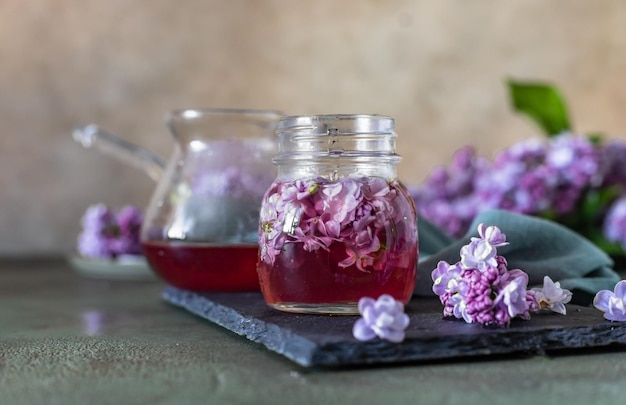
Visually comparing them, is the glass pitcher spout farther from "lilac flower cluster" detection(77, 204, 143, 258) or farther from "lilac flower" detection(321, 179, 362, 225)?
"lilac flower" detection(321, 179, 362, 225)

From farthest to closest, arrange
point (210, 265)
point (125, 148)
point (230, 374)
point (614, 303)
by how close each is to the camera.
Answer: point (125, 148) → point (210, 265) → point (614, 303) → point (230, 374)

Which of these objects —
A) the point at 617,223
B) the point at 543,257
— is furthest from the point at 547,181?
the point at 543,257

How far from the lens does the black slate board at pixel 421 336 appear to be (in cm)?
64

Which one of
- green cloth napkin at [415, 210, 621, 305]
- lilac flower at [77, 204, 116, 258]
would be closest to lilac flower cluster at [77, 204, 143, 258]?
lilac flower at [77, 204, 116, 258]

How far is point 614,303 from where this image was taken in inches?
28.8

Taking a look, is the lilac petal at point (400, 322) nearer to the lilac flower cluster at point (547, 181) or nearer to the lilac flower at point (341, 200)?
the lilac flower at point (341, 200)

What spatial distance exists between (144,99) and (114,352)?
3.43ft

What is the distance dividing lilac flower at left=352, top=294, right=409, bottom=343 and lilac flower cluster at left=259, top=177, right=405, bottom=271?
0.31 feet

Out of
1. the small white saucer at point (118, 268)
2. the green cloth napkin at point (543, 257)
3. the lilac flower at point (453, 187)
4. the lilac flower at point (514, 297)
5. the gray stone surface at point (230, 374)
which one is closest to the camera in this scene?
the gray stone surface at point (230, 374)

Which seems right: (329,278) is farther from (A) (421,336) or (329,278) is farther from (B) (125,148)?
(B) (125,148)

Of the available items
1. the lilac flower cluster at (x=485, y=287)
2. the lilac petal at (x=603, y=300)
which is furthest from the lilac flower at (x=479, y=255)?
the lilac petal at (x=603, y=300)

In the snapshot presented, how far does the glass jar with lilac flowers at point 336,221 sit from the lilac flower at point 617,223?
68cm

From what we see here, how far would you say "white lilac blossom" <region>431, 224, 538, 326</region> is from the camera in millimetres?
703

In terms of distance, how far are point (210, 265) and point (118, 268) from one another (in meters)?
0.43
